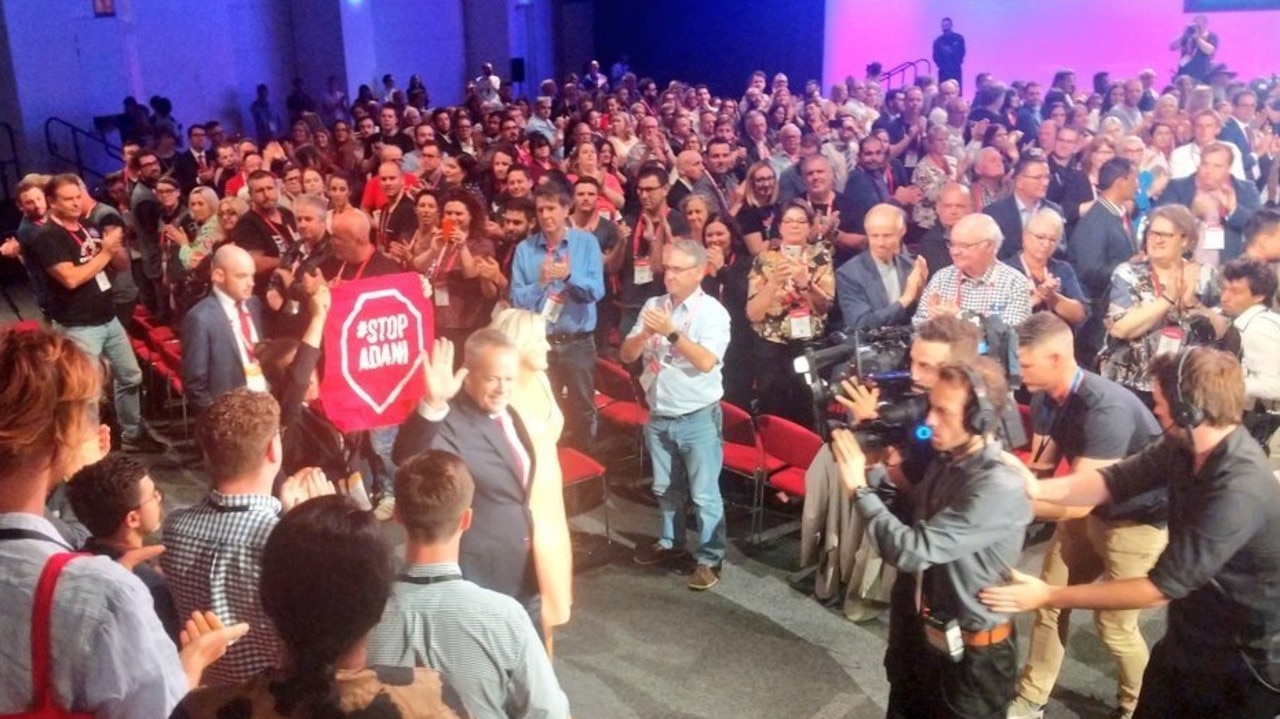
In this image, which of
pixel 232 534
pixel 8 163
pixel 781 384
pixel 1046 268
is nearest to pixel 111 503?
pixel 232 534

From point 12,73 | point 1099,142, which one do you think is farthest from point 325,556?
point 12,73

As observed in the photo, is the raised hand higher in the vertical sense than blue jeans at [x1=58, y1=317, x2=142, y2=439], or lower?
higher

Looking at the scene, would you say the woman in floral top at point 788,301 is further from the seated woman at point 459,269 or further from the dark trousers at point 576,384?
the seated woman at point 459,269

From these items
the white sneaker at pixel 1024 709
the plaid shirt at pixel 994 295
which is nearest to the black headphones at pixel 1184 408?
the white sneaker at pixel 1024 709

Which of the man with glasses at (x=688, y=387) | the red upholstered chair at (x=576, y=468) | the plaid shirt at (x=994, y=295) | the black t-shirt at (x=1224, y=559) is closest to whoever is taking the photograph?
the black t-shirt at (x=1224, y=559)

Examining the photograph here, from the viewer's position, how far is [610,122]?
1173cm

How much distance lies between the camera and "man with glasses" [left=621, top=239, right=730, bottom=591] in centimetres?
464

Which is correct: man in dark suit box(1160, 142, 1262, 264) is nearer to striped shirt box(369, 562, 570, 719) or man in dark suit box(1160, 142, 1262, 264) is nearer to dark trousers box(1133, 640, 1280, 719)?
dark trousers box(1133, 640, 1280, 719)

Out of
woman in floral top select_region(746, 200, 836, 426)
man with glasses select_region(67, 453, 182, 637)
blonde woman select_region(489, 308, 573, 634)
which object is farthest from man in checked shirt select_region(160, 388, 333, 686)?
woman in floral top select_region(746, 200, 836, 426)

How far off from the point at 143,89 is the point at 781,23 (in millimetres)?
10540

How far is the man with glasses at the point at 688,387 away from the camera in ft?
15.2

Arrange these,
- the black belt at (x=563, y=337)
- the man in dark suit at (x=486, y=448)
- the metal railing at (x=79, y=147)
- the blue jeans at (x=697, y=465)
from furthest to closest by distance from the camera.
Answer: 1. the metal railing at (x=79, y=147)
2. the black belt at (x=563, y=337)
3. the blue jeans at (x=697, y=465)
4. the man in dark suit at (x=486, y=448)

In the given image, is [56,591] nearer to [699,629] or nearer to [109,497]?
[109,497]

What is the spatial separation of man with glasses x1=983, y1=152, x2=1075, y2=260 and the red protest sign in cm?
390
